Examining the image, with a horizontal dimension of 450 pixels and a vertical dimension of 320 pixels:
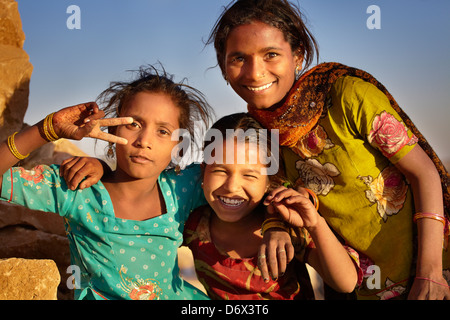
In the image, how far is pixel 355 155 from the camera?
2529mm

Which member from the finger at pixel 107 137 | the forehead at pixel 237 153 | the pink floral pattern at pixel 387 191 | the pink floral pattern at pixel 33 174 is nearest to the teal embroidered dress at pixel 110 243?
the pink floral pattern at pixel 33 174

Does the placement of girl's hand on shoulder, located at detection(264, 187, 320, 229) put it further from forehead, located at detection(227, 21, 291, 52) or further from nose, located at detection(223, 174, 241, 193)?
forehead, located at detection(227, 21, 291, 52)

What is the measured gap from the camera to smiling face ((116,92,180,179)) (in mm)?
2529

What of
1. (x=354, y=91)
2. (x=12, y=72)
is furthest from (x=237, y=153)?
A: (x=12, y=72)

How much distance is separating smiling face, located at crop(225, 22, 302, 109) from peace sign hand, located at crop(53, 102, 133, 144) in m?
0.72

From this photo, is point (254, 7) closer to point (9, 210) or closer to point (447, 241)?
point (447, 241)

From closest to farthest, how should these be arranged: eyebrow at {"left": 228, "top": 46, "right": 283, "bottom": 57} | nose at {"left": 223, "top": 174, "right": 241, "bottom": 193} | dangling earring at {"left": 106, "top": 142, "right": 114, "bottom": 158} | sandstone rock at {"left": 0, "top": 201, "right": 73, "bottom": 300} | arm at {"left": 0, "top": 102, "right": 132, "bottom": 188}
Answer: arm at {"left": 0, "top": 102, "right": 132, "bottom": 188}
nose at {"left": 223, "top": 174, "right": 241, "bottom": 193}
eyebrow at {"left": 228, "top": 46, "right": 283, "bottom": 57}
dangling earring at {"left": 106, "top": 142, "right": 114, "bottom": 158}
sandstone rock at {"left": 0, "top": 201, "right": 73, "bottom": 300}

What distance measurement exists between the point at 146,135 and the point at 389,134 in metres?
1.39

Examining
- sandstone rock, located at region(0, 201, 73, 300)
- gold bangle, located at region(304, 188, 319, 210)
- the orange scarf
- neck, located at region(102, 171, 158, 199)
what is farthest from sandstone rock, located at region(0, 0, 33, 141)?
gold bangle, located at region(304, 188, 319, 210)

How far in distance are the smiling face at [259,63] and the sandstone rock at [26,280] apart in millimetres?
1526

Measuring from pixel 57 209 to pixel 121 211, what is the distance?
365mm

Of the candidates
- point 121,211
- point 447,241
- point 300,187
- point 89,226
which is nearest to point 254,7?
point 300,187

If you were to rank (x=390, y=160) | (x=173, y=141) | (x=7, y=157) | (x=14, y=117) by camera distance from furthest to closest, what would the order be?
(x=14, y=117) < (x=173, y=141) < (x=390, y=160) < (x=7, y=157)
